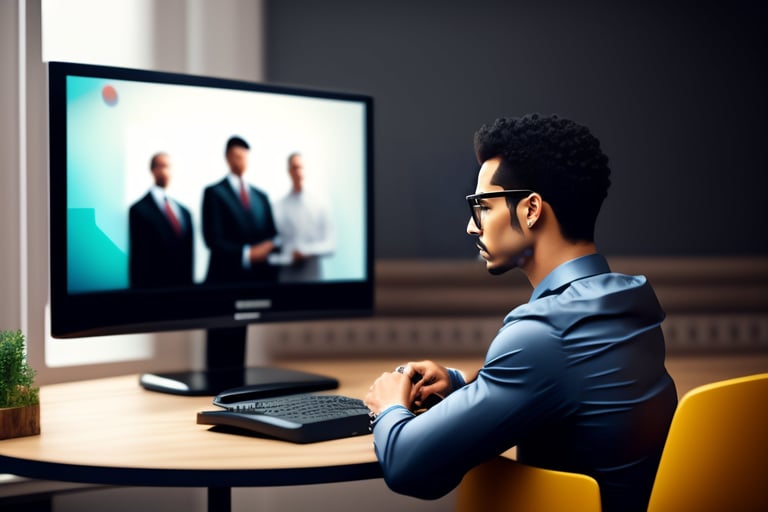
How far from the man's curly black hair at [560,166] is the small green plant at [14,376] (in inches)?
34.9

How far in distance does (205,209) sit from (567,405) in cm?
105

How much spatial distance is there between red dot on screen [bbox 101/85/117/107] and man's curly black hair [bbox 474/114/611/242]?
0.89 metres

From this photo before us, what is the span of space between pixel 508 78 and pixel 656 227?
71 centimetres

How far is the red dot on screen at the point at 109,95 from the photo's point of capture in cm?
192

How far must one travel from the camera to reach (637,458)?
4.54 feet

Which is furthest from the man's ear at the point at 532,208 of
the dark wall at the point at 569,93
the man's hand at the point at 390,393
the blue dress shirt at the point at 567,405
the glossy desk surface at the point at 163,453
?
the dark wall at the point at 569,93

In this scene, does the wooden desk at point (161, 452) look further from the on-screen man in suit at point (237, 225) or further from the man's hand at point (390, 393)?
the on-screen man in suit at point (237, 225)

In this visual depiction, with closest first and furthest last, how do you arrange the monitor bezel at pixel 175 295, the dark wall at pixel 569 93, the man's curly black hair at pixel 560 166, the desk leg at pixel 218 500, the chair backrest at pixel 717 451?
the chair backrest at pixel 717 451 < the man's curly black hair at pixel 560 166 < the desk leg at pixel 218 500 < the monitor bezel at pixel 175 295 < the dark wall at pixel 569 93

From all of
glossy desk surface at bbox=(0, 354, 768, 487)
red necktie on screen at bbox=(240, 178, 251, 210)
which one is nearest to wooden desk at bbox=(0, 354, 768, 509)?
glossy desk surface at bbox=(0, 354, 768, 487)

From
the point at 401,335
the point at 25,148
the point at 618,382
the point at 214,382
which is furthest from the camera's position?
the point at 401,335

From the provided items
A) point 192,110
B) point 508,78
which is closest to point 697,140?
point 508,78

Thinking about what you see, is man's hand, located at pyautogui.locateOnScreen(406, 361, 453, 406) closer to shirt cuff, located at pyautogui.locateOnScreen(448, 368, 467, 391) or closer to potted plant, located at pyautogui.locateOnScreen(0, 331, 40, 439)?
shirt cuff, located at pyautogui.locateOnScreen(448, 368, 467, 391)

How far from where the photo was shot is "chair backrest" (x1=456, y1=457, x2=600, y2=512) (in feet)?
4.36

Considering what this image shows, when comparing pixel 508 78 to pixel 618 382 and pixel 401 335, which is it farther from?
pixel 618 382
